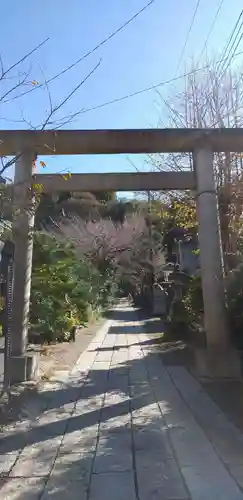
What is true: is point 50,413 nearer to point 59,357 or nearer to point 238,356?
point 238,356

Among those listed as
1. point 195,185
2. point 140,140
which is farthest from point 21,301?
point 195,185

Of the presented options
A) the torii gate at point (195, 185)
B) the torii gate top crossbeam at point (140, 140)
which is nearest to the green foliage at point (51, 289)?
the torii gate at point (195, 185)

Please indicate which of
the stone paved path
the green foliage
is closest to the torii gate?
the stone paved path

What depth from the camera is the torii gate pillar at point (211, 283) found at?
700cm

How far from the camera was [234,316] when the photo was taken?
7.14 metres

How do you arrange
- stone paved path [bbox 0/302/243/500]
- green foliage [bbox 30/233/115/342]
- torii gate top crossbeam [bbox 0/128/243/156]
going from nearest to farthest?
1. stone paved path [bbox 0/302/243/500]
2. torii gate top crossbeam [bbox 0/128/243/156]
3. green foliage [bbox 30/233/115/342]

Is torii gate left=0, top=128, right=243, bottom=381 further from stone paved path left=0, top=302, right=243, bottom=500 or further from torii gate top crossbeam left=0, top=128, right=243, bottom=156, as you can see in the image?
stone paved path left=0, top=302, right=243, bottom=500

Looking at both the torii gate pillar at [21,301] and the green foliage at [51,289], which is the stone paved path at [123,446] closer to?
the torii gate pillar at [21,301]

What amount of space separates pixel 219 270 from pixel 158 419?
2720 millimetres

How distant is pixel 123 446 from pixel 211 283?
3390 mm

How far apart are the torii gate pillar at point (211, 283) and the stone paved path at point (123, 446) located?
1.56 ft

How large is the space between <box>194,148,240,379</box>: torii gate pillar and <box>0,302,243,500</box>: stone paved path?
0.48 m

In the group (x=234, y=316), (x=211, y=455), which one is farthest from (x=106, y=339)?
(x=211, y=455)

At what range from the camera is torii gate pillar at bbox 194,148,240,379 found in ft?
23.0
